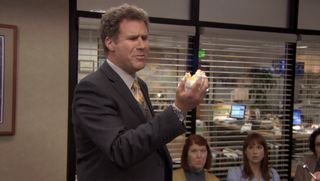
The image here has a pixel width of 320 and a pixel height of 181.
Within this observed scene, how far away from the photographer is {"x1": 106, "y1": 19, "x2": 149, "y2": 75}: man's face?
3.79ft

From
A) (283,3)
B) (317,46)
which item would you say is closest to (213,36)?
(283,3)

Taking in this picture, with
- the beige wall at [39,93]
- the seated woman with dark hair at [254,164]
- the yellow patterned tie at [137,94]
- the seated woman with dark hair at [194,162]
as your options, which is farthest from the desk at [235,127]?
the yellow patterned tie at [137,94]

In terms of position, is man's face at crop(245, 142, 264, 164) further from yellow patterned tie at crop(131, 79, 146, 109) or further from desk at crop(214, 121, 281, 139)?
yellow patterned tie at crop(131, 79, 146, 109)

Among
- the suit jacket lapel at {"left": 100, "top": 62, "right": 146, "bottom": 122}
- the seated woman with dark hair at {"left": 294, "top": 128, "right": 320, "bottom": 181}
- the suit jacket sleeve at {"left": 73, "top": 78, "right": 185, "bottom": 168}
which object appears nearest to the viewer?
the suit jacket sleeve at {"left": 73, "top": 78, "right": 185, "bottom": 168}

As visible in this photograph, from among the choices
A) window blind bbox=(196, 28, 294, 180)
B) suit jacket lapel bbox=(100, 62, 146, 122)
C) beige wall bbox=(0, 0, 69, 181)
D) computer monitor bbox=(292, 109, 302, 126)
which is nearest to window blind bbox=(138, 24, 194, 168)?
window blind bbox=(196, 28, 294, 180)

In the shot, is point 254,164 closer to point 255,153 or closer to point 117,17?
point 255,153

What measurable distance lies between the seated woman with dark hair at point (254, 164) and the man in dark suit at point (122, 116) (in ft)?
6.21

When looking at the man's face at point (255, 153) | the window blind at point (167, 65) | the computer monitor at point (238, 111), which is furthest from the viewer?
the computer monitor at point (238, 111)

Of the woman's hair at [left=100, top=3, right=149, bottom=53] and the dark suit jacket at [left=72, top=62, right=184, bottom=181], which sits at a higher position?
the woman's hair at [left=100, top=3, right=149, bottom=53]

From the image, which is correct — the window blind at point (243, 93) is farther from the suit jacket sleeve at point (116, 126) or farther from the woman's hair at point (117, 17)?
the suit jacket sleeve at point (116, 126)

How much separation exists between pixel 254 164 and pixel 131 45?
2196 millimetres

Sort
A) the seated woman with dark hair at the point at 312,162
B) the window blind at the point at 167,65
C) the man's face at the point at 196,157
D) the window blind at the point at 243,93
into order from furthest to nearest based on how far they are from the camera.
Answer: the window blind at the point at 243,93, the window blind at the point at 167,65, the seated woman with dark hair at the point at 312,162, the man's face at the point at 196,157

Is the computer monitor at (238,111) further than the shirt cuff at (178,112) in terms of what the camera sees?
Yes

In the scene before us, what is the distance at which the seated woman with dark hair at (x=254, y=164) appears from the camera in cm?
300
